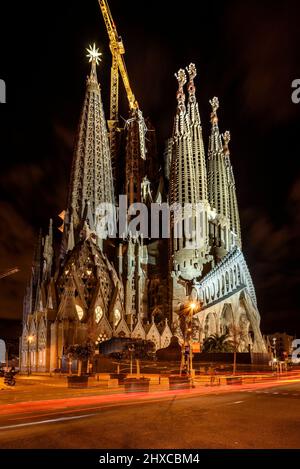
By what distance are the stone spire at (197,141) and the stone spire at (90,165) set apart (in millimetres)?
17103

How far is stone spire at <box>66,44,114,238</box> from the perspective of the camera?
73.8 metres

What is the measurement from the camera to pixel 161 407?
1272cm

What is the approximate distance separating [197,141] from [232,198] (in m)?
17.0

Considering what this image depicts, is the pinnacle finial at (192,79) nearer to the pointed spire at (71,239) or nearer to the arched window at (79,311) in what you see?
the pointed spire at (71,239)

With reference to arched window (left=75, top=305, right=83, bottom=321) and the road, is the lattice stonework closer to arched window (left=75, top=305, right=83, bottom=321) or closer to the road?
arched window (left=75, top=305, right=83, bottom=321)

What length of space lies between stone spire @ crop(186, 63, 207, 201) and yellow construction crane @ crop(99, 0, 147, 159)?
11.0 meters

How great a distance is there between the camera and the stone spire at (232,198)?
91250 millimetres

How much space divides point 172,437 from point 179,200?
231 feet

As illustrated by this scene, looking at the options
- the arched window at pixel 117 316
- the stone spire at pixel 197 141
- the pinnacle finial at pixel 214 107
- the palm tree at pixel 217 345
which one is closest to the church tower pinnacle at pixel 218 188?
the pinnacle finial at pixel 214 107

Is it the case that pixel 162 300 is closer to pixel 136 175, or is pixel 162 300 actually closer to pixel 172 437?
pixel 136 175

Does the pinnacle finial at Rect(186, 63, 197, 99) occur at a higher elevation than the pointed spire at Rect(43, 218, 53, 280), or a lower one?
higher

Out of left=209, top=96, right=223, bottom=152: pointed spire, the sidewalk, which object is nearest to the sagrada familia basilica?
left=209, top=96, right=223, bottom=152: pointed spire

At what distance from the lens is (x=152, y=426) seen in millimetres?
9000
